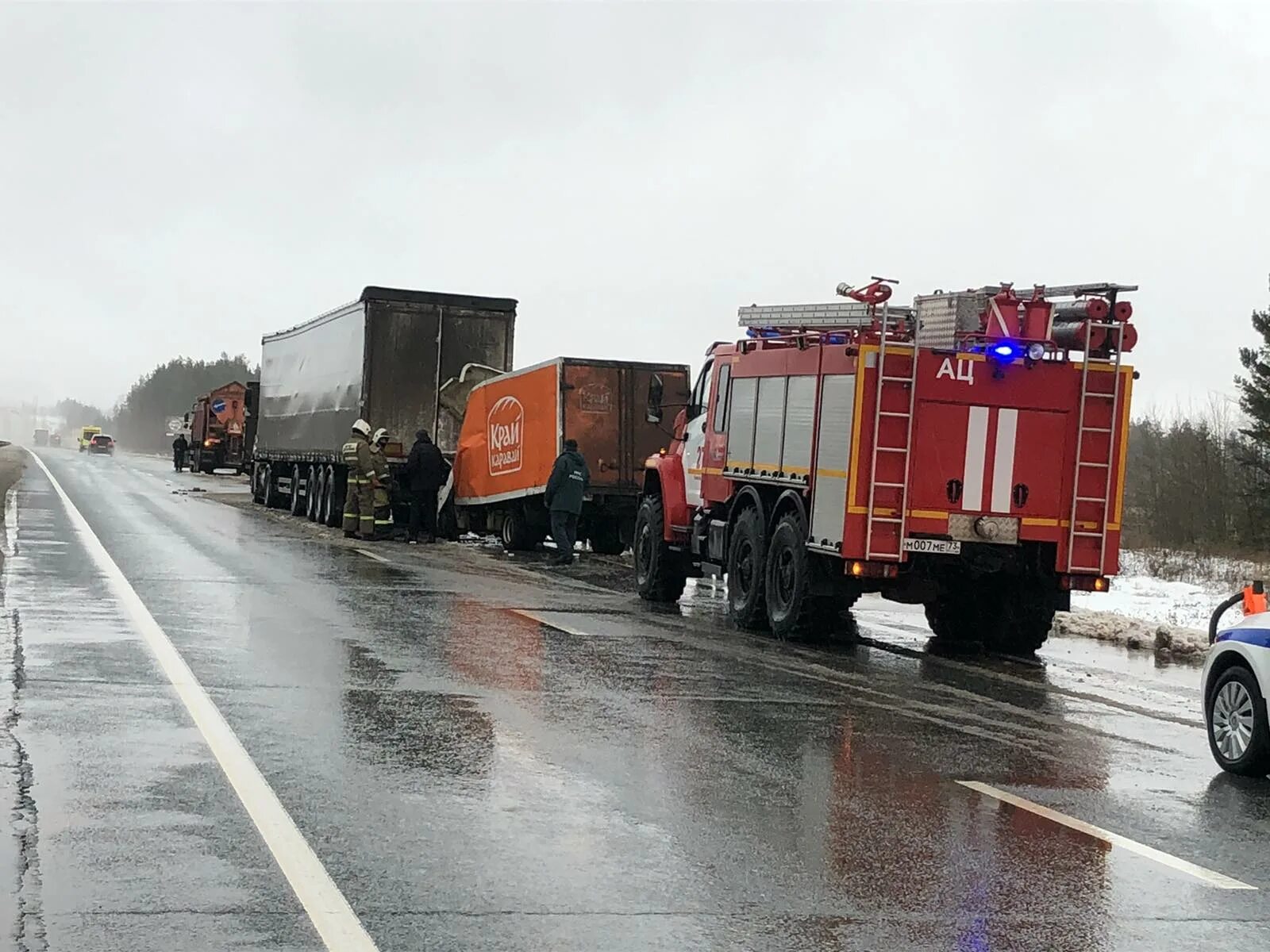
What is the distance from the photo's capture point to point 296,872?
18.9ft

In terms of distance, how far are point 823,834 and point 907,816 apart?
636mm

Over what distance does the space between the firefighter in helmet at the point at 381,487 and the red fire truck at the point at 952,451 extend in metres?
12.6

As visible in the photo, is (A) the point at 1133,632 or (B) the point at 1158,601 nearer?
(A) the point at 1133,632

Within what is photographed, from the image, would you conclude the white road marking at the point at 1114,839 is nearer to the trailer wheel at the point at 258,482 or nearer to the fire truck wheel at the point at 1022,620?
the fire truck wheel at the point at 1022,620

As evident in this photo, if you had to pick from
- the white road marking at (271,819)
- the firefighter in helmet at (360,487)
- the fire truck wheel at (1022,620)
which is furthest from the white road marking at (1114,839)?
the firefighter in helmet at (360,487)

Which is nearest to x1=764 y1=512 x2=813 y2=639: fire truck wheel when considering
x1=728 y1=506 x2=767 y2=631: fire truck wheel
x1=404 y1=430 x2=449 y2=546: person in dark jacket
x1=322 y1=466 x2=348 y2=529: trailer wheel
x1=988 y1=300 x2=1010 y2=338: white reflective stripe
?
x1=728 y1=506 x2=767 y2=631: fire truck wheel

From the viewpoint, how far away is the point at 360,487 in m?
26.7

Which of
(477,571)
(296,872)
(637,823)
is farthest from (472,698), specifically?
(477,571)

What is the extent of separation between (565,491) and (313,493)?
1009 cm

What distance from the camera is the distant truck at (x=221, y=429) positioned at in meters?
64.1

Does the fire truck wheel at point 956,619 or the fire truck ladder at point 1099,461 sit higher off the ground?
the fire truck ladder at point 1099,461

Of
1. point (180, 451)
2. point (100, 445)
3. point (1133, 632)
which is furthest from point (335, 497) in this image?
point (100, 445)

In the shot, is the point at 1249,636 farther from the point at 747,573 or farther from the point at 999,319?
the point at 747,573

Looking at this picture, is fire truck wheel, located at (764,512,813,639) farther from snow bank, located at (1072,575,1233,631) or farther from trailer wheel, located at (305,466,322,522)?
trailer wheel, located at (305,466,322,522)
